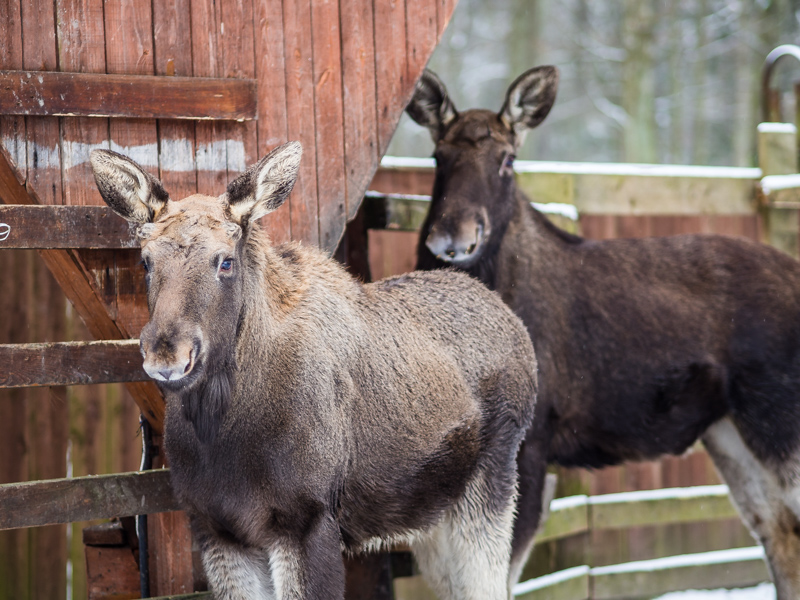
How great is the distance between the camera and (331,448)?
3.88 meters

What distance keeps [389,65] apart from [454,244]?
3.81ft

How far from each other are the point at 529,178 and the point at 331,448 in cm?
360

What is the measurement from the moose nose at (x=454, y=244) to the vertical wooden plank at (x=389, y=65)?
614 mm

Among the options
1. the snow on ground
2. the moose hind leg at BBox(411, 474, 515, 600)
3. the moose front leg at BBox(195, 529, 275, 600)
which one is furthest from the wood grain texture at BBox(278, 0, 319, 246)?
the snow on ground

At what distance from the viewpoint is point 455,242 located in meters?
5.42

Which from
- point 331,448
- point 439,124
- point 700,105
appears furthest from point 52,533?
point 700,105

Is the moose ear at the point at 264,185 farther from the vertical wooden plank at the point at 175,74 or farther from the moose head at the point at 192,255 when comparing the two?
the vertical wooden plank at the point at 175,74

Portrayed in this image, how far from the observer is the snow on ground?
267 inches

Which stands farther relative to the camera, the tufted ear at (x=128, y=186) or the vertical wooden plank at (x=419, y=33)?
the vertical wooden plank at (x=419, y=33)

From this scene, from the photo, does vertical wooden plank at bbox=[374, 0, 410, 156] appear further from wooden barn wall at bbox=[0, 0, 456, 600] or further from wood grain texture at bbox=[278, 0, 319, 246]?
wood grain texture at bbox=[278, 0, 319, 246]

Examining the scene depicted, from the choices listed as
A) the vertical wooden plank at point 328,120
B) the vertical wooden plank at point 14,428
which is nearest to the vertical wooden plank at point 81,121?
the vertical wooden plank at point 328,120

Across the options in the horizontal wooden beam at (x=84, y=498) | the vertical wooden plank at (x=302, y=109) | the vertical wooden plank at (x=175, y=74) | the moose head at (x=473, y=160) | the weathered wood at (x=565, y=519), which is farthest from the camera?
the weathered wood at (x=565, y=519)

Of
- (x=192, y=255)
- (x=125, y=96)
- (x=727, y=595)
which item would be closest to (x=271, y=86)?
(x=125, y=96)

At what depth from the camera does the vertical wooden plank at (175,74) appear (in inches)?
188
